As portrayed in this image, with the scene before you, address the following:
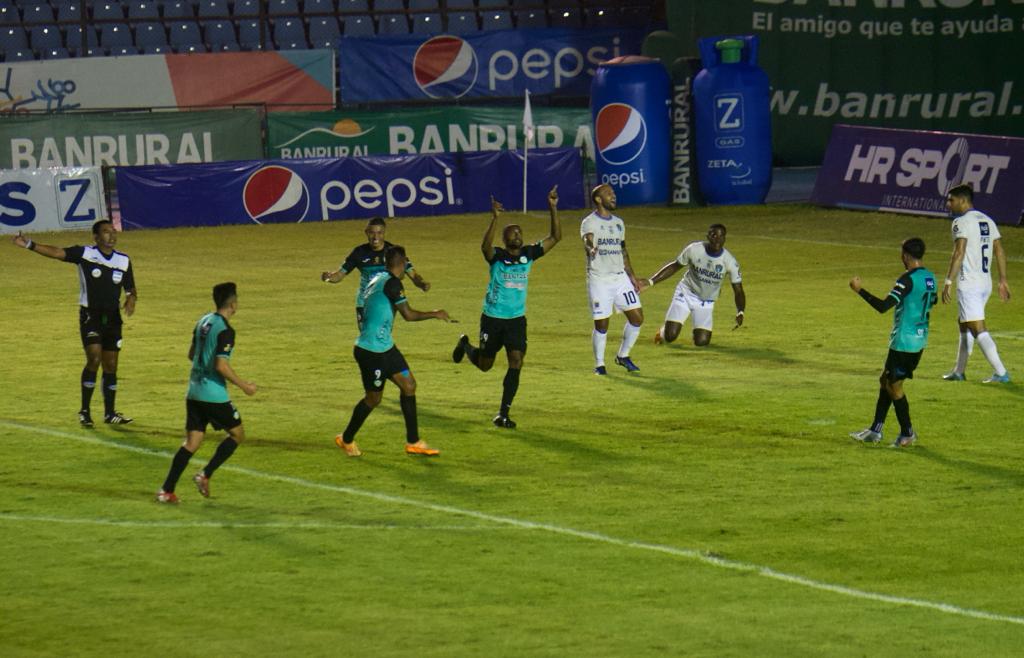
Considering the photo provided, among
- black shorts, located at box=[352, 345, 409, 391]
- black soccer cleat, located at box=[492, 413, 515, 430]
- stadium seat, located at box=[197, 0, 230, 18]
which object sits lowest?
black soccer cleat, located at box=[492, 413, 515, 430]

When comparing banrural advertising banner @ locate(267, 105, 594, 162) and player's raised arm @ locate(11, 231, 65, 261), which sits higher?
player's raised arm @ locate(11, 231, 65, 261)

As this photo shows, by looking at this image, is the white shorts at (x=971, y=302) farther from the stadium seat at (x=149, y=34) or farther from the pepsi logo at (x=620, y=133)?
the stadium seat at (x=149, y=34)

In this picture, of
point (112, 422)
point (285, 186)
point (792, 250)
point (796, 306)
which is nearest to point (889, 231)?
point (792, 250)

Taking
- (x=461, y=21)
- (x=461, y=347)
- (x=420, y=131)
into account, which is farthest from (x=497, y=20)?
(x=461, y=347)

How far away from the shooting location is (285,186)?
40.0 metres

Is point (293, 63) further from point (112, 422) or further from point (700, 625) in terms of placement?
point (700, 625)

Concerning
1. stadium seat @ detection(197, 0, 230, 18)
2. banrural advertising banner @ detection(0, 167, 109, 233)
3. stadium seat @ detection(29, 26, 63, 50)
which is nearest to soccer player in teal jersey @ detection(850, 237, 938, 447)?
banrural advertising banner @ detection(0, 167, 109, 233)

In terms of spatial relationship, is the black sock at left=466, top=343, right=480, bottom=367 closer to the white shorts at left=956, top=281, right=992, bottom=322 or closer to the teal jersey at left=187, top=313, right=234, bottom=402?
the teal jersey at left=187, top=313, right=234, bottom=402

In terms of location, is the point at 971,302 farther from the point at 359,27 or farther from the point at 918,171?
the point at 359,27

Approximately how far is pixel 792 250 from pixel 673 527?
21743 millimetres

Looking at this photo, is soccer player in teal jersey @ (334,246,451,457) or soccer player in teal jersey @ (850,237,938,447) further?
soccer player in teal jersey @ (850,237,938,447)

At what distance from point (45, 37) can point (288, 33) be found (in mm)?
7865

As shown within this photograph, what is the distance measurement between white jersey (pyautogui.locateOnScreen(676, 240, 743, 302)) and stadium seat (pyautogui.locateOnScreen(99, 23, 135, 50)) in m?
34.9

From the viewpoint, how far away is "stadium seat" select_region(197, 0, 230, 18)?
52000 millimetres
